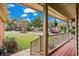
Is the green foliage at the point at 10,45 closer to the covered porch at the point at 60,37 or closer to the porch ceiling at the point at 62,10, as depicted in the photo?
the covered porch at the point at 60,37

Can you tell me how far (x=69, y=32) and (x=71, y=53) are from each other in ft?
1.04

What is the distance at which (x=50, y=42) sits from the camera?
2.93 meters

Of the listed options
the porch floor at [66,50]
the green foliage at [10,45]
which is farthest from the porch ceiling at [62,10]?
the green foliage at [10,45]

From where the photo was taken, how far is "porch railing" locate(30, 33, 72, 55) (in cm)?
287

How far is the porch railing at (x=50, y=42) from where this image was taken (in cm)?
287

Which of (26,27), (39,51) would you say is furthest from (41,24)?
(39,51)

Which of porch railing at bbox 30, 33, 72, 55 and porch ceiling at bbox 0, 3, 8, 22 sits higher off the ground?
porch ceiling at bbox 0, 3, 8, 22

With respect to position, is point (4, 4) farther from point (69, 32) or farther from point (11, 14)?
point (69, 32)

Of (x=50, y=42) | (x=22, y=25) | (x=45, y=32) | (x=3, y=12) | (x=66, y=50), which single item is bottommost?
(x=66, y=50)

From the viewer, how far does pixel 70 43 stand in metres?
2.88

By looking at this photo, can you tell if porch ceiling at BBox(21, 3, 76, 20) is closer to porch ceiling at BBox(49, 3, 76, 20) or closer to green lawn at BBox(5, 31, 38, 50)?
porch ceiling at BBox(49, 3, 76, 20)

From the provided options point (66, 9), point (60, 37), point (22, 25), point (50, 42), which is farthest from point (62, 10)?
point (22, 25)

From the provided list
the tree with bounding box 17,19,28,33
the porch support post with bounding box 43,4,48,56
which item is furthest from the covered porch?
the tree with bounding box 17,19,28,33

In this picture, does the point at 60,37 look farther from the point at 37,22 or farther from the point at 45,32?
the point at 37,22
